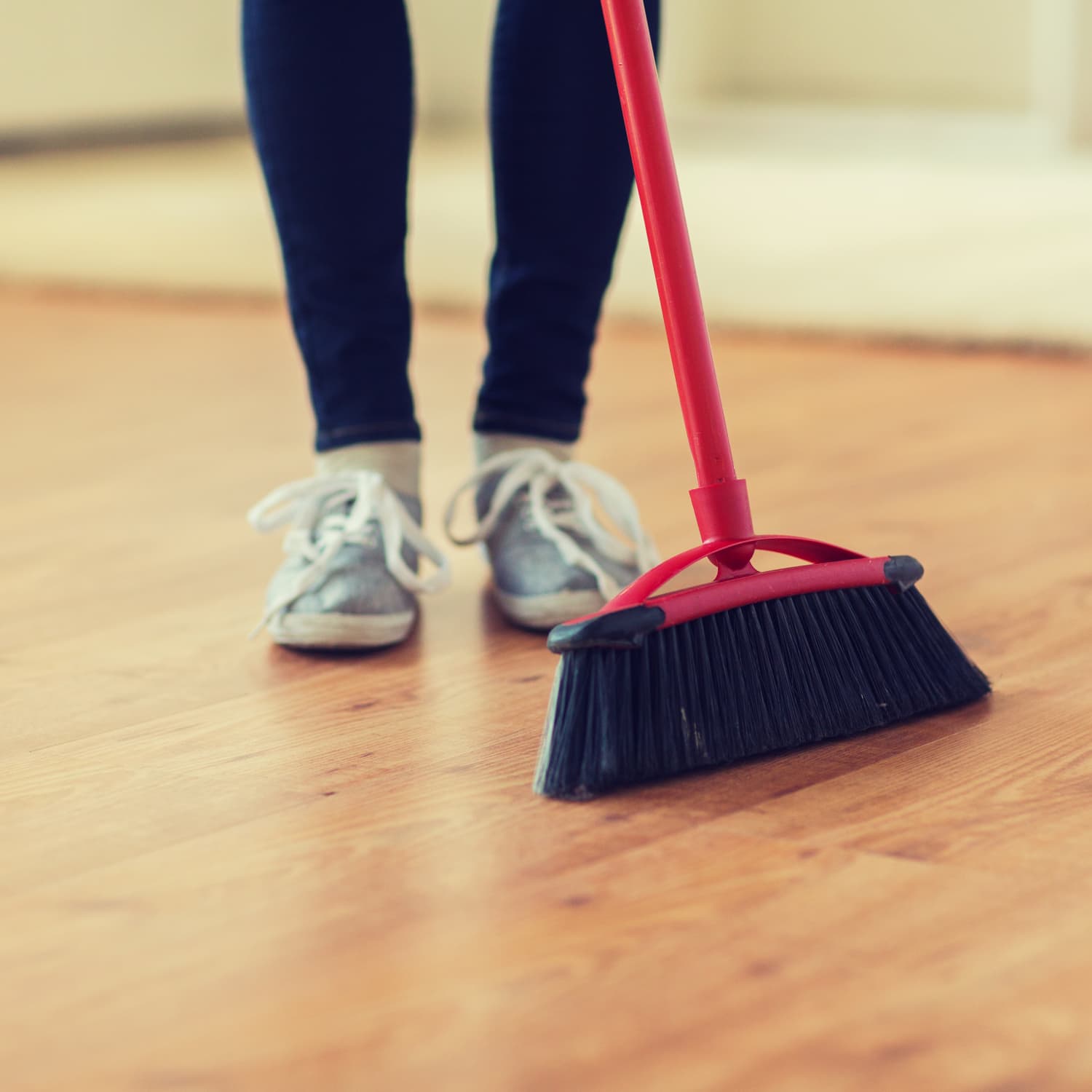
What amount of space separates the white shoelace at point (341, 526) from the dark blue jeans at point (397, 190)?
0.11 feet

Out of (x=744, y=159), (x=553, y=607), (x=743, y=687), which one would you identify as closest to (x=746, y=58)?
(x=744, y=159)

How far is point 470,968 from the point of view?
0.59 m

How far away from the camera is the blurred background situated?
225cm

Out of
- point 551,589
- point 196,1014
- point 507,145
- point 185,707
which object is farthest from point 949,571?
point 196,1014

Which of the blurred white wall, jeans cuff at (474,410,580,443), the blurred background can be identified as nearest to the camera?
jeans cuff at (474,410,580,443)

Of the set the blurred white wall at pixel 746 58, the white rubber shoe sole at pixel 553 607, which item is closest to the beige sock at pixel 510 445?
the white rubber shoe sole at pixel 553 607

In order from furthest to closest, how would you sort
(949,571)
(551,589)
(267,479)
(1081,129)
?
(1081,129), (267,479), (949,571), (551,589)

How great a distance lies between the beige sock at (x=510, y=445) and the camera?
1.08 metres

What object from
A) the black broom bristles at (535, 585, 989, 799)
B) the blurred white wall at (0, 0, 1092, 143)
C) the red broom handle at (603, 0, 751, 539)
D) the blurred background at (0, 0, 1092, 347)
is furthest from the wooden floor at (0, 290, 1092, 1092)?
the blurred white wall at (0, 0, 1092, 143)

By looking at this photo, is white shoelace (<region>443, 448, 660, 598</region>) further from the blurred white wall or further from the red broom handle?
the blurred white wall

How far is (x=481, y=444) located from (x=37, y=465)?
55 cm

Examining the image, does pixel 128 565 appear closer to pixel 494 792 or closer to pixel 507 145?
pixel 507 145

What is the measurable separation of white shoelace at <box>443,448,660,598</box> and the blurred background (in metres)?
1.01

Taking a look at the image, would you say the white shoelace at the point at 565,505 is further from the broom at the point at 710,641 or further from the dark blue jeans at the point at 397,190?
the broom at the point at 710,641
